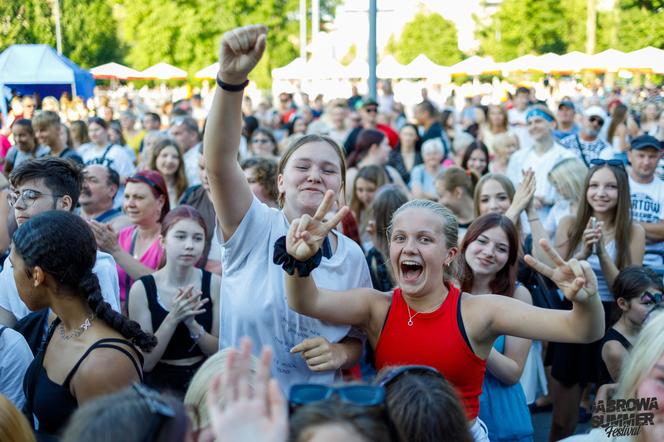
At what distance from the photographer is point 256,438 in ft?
5.56

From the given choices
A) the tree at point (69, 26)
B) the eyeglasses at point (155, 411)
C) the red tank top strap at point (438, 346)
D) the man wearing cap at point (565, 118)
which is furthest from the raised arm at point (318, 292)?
the tree at point (69, 26)

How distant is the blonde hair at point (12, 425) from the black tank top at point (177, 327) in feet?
5.96

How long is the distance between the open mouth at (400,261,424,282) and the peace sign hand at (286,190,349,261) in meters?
0.52

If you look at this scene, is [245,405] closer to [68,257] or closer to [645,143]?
[68,257]

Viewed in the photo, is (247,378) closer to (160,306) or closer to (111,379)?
(111,379)

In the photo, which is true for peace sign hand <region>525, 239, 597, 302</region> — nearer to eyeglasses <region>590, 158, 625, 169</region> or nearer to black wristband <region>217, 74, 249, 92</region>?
black wristband <region>217, 74, 249, 92</region>

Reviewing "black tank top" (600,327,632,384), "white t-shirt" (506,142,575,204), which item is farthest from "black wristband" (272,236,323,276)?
"white t-shirt" (506,142,575,204)

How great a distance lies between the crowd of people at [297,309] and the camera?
2.10m

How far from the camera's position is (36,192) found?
422 centimetres

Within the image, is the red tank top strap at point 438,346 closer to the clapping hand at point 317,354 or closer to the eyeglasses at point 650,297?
the clapping hand at point 317,354

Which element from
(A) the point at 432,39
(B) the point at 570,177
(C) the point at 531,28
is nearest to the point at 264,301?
(B) the point at 570,177

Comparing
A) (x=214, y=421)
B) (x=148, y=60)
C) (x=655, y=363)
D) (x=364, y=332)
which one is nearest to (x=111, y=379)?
(x=364, y=332)

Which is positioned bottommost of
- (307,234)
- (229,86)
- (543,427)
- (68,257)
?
(543,427)

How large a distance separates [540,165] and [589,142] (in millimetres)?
2258
